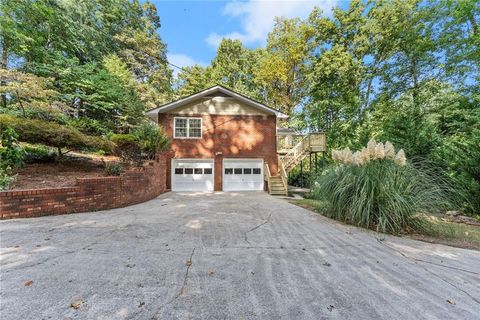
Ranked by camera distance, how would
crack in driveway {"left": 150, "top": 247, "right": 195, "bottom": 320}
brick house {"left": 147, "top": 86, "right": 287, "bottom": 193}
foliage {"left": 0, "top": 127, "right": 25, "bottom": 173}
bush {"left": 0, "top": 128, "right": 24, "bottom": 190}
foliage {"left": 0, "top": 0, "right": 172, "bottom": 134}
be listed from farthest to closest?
brick house {"left": 147, "top": 86, "right": 287, "bottom": 193} → foliage {"left": 0, "top": 0, "right": 172, "bottom": 134} → foliage {"left": 0, "top": 127, "right": 25, "bottom": 173} → bush {"left": 0, "top": 128, "right": 24, "bottom": 190} → crack in driveway {"left": 150, "top": 247, "right": 195, "bottom": 320}

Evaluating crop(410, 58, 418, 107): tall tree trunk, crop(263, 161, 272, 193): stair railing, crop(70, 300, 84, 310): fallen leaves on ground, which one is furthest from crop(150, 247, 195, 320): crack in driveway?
crop(410, 58, 418, 107): tall tree trunk

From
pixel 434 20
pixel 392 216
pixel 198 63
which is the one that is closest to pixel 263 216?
pixel 392 216

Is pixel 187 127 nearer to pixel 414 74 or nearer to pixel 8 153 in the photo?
pixel 8 153

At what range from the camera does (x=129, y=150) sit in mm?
8234

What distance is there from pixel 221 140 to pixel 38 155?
27.2 feet

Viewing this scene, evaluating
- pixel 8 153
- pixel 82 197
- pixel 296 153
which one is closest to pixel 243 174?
pixel 296 153

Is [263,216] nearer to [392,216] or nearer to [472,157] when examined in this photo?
[392,216]

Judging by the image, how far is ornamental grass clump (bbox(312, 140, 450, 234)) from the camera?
4430 mm

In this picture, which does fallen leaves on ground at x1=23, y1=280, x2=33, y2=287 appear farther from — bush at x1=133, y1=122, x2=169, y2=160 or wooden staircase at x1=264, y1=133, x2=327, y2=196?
wooden staircase at x1=264, y1=133, x2=327, y2=196

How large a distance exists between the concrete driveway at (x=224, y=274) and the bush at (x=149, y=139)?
4.62 m

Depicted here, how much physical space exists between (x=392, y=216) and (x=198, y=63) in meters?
26.6

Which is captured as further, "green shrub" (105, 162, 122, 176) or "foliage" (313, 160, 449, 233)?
"green shrub" (105, 162, 122, 176)

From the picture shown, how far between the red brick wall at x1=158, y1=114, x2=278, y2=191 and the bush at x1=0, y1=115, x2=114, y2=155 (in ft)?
15.8

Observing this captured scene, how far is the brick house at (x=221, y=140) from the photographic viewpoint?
12.2m
